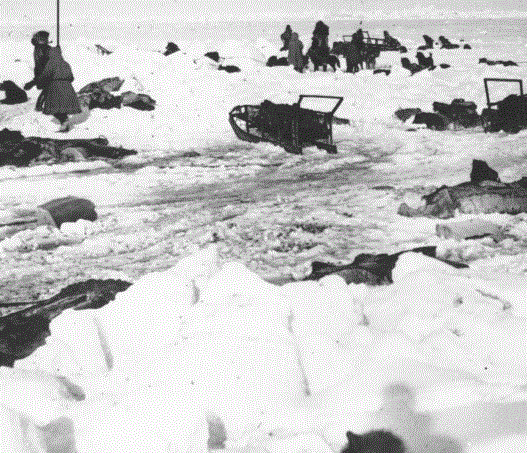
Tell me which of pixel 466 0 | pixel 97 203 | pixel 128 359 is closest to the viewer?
pixel 128 359

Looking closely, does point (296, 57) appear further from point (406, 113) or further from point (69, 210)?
point (69, 210)

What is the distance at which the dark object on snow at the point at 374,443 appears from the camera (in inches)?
110

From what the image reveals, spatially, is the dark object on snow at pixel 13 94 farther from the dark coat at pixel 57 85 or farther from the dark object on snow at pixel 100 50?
the dark object on snow at pixel 100 50

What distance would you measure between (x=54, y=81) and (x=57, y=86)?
95 mm

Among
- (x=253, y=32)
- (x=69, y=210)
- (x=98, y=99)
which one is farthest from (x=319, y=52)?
(x=253, y=32)

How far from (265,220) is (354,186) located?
6.42 ft

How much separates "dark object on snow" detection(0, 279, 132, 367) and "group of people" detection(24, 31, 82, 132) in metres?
7.55

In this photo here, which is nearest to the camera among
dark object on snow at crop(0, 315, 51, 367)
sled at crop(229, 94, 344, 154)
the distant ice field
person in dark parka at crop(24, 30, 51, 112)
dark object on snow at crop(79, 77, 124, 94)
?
dark object on snow at crop(0, 315, 51, 367)

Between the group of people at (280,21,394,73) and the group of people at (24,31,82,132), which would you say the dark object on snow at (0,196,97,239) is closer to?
the group of people at (24,31,82,132)

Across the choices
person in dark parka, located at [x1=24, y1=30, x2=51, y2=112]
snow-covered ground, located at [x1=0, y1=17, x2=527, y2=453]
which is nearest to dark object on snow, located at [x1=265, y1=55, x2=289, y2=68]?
person in dark parka, located at [x1=24, y1=30, x2=51, y2=112]

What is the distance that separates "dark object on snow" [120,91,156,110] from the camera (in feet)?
46.7

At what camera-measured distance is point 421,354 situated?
3336 millimetres

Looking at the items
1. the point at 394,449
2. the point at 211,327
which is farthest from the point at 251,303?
the point at 394,449

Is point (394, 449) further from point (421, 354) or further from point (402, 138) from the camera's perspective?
point (402, 138)
